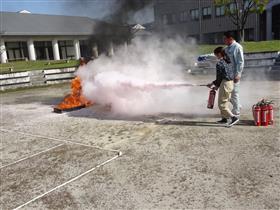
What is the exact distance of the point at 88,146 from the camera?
6348 mm

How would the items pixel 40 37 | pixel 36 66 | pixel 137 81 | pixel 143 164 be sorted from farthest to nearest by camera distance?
pixel 40 37 → pixel 36 66 → pixel 137 81 → pixel 143 164

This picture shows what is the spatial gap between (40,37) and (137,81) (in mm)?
34784

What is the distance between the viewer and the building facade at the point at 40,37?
36625mm

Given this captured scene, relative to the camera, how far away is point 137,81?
28.3ft

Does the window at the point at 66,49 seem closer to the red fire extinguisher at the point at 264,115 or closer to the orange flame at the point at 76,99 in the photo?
the orange flame at the point at 76,99

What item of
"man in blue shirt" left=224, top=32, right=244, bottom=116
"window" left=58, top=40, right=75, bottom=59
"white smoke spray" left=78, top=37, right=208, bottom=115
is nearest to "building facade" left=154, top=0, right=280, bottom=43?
"window" left=58, top=40, right=75, bottom=59

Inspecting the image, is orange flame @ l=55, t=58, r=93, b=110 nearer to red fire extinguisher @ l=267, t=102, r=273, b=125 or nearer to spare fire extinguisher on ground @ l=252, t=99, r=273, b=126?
spare fire extinguisher on ground @ l=252, t=99, r=273, b=126

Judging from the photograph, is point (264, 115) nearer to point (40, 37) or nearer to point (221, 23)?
point (40, 37)

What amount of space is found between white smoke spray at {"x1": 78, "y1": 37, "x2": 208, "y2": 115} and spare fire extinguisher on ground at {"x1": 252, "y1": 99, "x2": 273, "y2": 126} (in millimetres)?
2440

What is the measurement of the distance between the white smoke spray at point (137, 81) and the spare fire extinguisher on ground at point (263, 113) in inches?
96.1

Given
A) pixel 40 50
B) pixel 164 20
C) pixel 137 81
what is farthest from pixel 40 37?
pixel 137 81

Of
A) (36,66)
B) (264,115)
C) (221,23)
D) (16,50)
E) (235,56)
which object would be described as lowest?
(264,115)

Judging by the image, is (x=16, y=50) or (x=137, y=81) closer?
(x=137, y=81)

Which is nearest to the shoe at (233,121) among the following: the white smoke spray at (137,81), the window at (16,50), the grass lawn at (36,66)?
the white smoke spray at (137,81)
